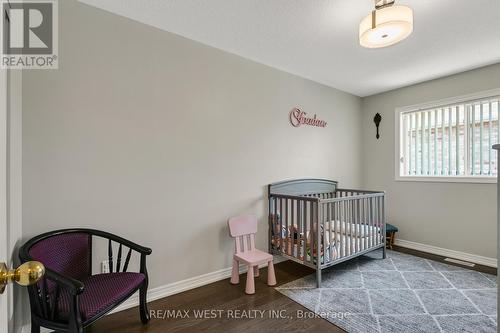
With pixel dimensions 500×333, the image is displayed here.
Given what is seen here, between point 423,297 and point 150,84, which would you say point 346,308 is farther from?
point 150,84

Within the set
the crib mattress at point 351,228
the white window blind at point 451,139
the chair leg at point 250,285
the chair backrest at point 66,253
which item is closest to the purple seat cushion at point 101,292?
the chair backrest at point 66,253

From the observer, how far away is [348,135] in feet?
13.2

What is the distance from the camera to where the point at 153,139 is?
217 centimetres

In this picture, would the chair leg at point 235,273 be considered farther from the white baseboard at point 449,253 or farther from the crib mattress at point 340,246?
the white baseboard at point 449,253

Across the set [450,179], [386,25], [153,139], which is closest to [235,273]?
[153,139]

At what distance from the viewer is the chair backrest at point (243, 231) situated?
250 centimetres

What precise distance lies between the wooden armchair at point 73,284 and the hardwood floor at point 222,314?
176 millimetres

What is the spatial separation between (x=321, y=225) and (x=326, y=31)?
182cm

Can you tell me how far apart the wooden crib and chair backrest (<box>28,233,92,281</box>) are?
185 centimetres

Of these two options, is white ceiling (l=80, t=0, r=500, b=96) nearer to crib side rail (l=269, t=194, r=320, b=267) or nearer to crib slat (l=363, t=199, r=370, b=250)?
crib side rail (l=269, t=194, r=320, b=267)

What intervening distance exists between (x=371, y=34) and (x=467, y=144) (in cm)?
250

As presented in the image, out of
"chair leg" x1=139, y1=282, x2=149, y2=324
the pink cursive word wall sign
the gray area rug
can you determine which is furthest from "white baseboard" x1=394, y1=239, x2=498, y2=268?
"chair leg" x1=139, y1=282, x2=149, y2=324

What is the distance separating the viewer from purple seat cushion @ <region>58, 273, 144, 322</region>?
1348 millimetres

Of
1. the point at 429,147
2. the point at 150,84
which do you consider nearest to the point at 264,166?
the point at 150,84
